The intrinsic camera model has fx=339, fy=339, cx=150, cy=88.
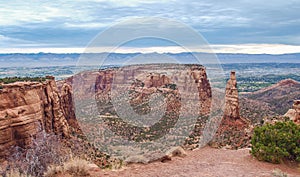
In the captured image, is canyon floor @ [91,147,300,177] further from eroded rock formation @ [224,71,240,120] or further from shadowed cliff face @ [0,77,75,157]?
eroded rock formation @ [224,71,240,120]

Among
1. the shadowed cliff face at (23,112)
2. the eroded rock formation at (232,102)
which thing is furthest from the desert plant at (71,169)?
the eroded rock formation at (232,102)

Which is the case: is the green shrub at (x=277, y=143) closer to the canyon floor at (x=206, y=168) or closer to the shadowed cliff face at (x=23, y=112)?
the canyon floor at (x=206, y=168)

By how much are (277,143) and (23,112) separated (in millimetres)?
19312

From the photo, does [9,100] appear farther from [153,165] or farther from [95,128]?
[153,165]

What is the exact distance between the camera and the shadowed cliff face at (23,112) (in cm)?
2452

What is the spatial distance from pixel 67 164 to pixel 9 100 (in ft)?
54.2

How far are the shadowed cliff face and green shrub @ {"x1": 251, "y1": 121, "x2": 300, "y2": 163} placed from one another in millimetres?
14137

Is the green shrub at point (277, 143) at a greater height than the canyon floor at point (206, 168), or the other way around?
the green shrub at point (277, 143)

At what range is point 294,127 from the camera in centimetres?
1480

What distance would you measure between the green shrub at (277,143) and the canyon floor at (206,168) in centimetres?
37

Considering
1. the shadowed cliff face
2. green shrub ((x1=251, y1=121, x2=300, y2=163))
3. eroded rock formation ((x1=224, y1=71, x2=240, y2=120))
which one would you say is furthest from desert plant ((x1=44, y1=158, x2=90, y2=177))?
eroded rock formation ((x1=224, y1=71, x2=240, y2=120))

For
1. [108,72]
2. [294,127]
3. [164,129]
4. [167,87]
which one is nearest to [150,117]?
[164,129]

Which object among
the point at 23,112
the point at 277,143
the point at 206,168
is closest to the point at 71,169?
the point at 206,168

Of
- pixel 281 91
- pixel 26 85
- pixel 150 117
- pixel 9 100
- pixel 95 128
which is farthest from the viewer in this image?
pixel 281 91
